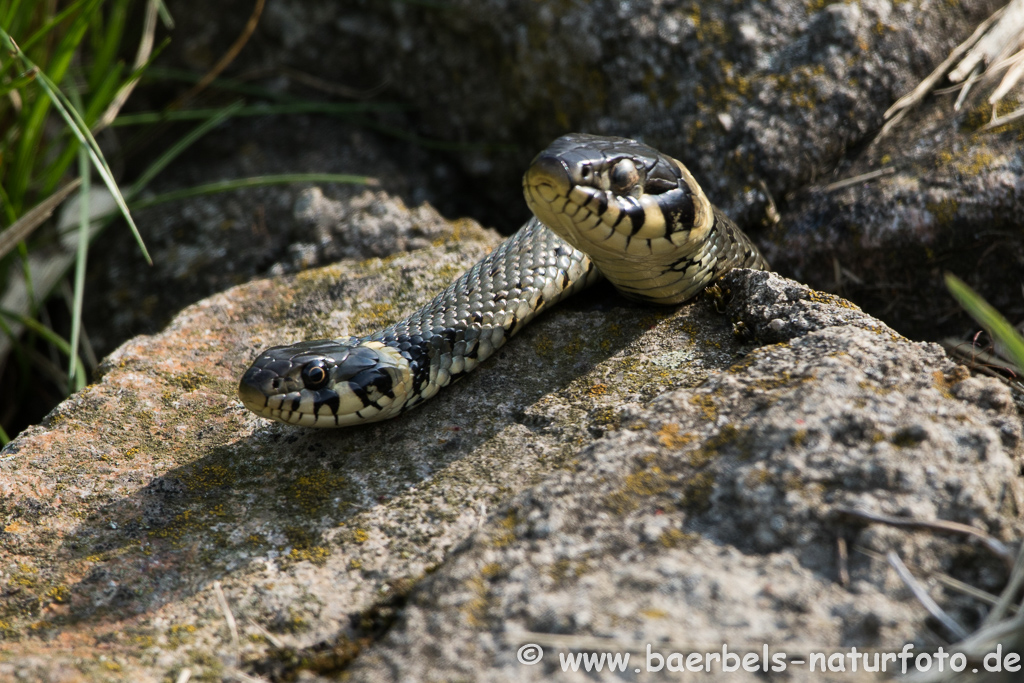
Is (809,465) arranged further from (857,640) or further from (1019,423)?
(1019,423)

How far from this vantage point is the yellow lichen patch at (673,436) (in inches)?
83.0

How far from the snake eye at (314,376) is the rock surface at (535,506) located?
0.69 feet

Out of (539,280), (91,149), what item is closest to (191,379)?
(91,149)

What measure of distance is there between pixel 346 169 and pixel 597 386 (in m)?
2.30

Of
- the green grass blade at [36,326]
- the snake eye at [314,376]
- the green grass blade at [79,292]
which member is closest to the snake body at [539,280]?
the snake eye at [314,376]

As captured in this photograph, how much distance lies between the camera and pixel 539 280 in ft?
9.88

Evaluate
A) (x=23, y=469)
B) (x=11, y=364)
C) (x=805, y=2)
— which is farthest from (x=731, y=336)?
(x=11, y=364)

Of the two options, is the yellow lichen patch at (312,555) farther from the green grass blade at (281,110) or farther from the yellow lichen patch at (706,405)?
the green grass blade at (281,110)

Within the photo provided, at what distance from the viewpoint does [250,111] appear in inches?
159

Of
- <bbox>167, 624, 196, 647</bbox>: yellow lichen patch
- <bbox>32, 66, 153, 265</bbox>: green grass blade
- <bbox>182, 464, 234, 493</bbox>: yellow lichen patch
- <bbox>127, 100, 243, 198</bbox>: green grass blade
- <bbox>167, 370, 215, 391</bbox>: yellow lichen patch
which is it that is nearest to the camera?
<bbox>167, 624, 196, 647</bbox>: yellow lichen patch

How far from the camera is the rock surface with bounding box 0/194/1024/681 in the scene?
1741mm

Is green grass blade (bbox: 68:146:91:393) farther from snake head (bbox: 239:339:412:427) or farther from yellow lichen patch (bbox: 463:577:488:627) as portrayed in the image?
yellow lichen patch (bbox: 463:577:488:627)

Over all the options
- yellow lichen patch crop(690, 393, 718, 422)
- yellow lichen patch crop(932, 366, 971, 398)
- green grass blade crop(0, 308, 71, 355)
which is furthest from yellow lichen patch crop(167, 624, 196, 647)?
yellow lichen patch crop(932, 366, 971, 398)

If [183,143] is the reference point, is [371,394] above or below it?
below
